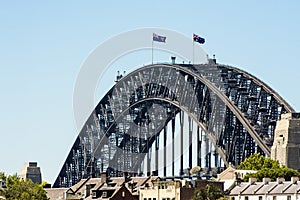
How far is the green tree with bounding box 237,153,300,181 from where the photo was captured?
Answer: 568ft

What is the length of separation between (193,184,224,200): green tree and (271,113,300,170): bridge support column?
116 feet

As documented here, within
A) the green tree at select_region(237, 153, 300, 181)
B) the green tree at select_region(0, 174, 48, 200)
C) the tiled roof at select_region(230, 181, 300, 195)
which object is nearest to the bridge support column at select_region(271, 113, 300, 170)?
the green tree at select_region(237, 153, 300, 181)

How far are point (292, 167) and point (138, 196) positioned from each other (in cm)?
2923

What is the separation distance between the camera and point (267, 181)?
15875 cm

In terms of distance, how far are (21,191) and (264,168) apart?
123 ft

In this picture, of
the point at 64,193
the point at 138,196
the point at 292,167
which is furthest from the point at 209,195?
the point at 64,193

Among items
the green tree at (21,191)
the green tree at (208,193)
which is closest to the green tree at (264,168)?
the green tree at (208,193)

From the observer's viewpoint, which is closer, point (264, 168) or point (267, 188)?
point (267, 188)

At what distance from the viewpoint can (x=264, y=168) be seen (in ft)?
591

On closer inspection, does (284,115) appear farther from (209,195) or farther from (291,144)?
(209,195)

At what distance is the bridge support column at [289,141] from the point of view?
616 feet

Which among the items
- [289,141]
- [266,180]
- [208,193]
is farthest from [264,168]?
[208,193]

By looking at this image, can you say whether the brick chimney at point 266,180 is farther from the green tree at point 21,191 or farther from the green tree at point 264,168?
the green tree at point 21,191

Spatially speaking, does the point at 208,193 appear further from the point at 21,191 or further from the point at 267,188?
the point at 21,191
